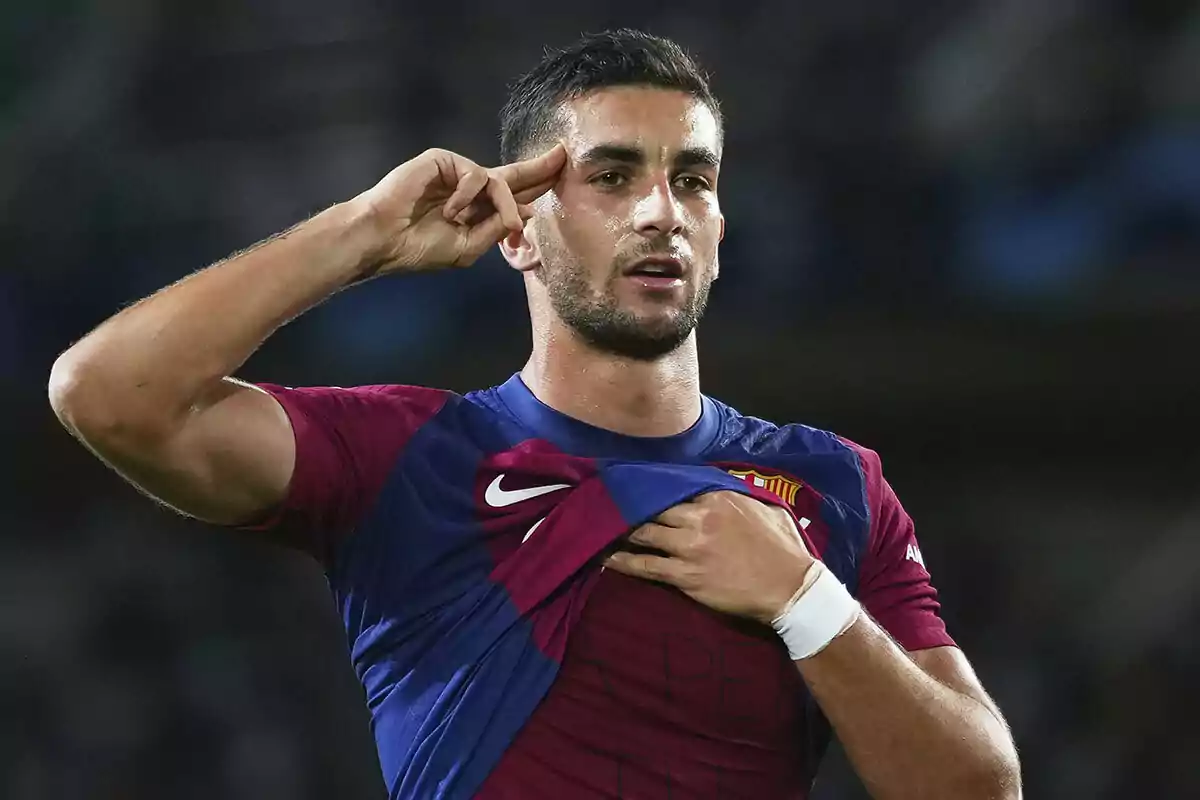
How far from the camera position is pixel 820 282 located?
15.9 ft

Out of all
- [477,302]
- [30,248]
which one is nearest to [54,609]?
[30,248]

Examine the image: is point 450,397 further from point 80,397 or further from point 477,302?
point 477,302

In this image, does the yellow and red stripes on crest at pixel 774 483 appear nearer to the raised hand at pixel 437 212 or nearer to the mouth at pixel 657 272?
the mouth at pixel 657 272

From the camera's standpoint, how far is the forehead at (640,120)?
7.73ft

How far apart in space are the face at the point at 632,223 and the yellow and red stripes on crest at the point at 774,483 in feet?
0.77

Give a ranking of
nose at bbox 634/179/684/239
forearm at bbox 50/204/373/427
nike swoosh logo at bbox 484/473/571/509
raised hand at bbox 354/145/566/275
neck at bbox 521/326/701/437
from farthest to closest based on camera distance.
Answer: neck at bbox 521/326/701/437
nose at bbox 634/179/684/239
nike swoosh logo at bbox 484/473/571/509
raised hand at bbox 354/145/566/275
forearm at bbox 50/204/373/427

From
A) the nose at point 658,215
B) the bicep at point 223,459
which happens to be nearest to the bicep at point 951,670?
the nose at point 658,215

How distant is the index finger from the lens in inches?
86.1

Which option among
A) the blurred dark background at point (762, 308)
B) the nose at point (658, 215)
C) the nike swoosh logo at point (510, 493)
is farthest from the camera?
the blurred dark background at point (762, 308)

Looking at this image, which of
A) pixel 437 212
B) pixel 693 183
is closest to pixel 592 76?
pixel 693 183

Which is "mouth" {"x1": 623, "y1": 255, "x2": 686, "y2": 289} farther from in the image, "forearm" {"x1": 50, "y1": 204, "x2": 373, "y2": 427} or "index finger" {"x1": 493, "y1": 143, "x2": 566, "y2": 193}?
"forearm" {"x1": 50, "y1": 204, "x2": 373, "y2": 427}

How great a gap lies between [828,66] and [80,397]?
3.74 meters

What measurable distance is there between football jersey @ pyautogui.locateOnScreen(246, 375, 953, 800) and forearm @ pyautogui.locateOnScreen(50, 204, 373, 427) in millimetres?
189

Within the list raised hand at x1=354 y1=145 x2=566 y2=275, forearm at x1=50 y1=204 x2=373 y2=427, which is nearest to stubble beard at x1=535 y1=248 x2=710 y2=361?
raised hand at x1=354 y1=145 x2=566 y2=275
